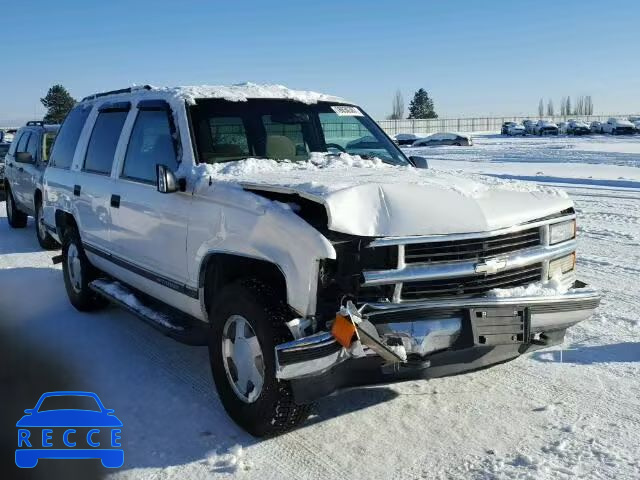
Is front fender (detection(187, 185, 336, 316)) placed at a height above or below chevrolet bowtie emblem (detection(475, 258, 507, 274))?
above

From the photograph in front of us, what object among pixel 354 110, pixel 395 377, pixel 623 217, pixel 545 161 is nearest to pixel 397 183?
pixel 395 377

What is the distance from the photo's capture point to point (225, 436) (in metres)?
3.73

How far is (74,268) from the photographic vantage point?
21.4ft

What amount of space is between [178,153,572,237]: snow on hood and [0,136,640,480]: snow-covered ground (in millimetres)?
1169

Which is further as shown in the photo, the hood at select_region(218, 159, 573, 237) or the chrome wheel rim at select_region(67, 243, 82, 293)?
the chrome wheel rim at select_region(67, 243, 82, 293)

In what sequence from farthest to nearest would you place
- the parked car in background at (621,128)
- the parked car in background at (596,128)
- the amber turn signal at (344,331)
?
the parked car in background at (596,128)
the parked car in background at (621,128)
the amber turn signal at (344,331)

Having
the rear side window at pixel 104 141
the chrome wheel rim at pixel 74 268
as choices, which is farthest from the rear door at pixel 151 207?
the chrome wheel rim at pixel 74 268

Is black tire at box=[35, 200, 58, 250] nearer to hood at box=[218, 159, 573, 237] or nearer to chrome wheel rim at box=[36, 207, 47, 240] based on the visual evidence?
chrome wheel rim at box=[36, 207, 47, 240]

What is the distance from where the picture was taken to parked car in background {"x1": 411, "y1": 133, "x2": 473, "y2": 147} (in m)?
47.6

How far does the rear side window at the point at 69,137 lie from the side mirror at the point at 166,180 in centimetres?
263

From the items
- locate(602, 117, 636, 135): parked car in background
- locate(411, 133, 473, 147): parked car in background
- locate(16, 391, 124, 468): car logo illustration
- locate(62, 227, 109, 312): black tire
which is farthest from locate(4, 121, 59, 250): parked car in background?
locate(602, 117, 636, 135): parked car in background

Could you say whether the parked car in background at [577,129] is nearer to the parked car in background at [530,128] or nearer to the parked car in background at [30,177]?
the parked car in background at [530,128]

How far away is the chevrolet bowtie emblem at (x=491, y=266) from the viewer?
347 cm

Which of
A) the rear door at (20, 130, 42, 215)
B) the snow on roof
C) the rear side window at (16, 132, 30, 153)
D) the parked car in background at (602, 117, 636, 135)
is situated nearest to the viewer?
the snow on roof
